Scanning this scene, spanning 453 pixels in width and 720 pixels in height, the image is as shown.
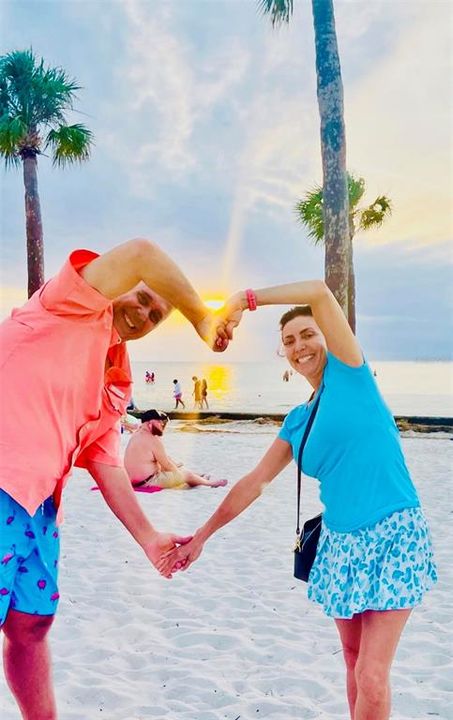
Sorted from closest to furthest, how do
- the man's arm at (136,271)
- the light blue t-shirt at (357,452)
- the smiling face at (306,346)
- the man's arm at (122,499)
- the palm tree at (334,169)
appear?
the man's arm at (136,271), the light blue t-shirt at (357,452), the man's arm at (122,499), the smiling face at (306,346), the palm tree at (334,169)

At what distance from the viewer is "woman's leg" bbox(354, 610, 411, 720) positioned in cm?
222

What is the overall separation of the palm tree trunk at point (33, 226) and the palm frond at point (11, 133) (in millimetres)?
457

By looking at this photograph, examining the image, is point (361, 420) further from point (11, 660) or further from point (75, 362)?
point (11, 660)

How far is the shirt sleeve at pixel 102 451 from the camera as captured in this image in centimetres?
Result: 240

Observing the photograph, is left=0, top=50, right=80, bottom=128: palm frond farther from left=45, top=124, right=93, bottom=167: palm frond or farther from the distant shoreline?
the distant shoreline

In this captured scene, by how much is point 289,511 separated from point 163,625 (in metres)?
4.06

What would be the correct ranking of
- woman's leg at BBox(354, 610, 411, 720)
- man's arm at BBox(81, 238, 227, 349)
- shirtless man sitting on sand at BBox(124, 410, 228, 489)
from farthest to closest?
shirtless man sitting on sand at BBox(124, 410, 228, 489)
woman's leg at BBox(354, 610, 411, 720)
man's arm at BBox(81, 238, 227, 349)

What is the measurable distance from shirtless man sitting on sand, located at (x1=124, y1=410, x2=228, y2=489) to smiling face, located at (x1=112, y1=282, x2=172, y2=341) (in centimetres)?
756

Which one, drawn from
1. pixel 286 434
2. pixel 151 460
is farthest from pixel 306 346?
pixel 151 460

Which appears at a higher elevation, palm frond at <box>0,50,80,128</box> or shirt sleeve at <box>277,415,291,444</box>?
palm frond at <box>0,50,80,128</box>

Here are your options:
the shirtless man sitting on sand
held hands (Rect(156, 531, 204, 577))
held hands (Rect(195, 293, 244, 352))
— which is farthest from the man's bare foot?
held hands (Rect(195, 293, 244, 352))

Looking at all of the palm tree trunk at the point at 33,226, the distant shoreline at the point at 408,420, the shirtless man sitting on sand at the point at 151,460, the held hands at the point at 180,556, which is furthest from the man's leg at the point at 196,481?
the distant shoreline at the point at 408,420

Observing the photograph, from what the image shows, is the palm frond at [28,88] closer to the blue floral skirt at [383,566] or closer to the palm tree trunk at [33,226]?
the palm tree trunk at [33,226]

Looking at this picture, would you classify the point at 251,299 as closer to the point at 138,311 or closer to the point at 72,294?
the point at 138,311
